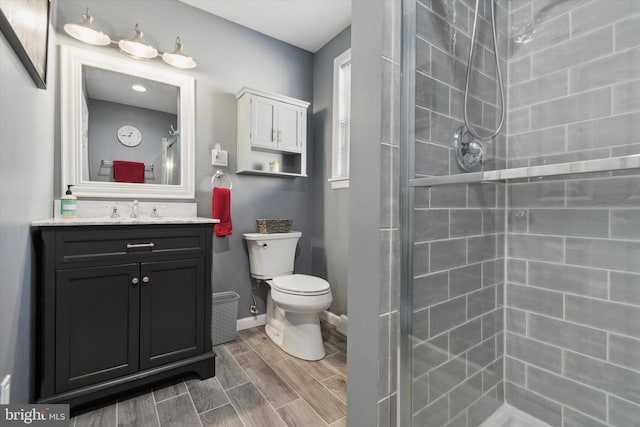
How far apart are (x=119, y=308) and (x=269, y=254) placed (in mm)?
1065

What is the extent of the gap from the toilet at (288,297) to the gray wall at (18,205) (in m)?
1.20

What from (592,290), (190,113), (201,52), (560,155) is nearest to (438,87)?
(560,155)

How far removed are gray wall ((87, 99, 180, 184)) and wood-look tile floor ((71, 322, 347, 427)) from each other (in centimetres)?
136

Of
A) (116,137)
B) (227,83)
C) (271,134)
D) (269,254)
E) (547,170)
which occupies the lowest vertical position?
(269,254)

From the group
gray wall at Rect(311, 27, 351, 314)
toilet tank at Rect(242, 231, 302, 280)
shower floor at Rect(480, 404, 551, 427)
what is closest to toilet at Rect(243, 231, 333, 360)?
toilet tank at Rect(242, 231, 302, 280)

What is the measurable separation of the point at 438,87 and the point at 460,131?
207 mm

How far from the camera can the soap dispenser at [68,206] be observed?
66.7 inches

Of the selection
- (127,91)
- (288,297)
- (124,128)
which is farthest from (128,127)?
(288,297)

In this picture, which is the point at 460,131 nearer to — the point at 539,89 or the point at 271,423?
the point at 539,89

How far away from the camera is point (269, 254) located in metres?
2.35

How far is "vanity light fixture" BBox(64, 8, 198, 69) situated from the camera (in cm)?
179

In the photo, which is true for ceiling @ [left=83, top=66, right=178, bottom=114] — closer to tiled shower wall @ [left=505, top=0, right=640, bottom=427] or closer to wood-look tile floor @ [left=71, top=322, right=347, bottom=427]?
wood-look tile floor @ [left=71, top=322, right=347, bottom=427]

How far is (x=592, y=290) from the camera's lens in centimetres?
117

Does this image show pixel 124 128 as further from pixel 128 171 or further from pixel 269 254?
pixel 269 254
